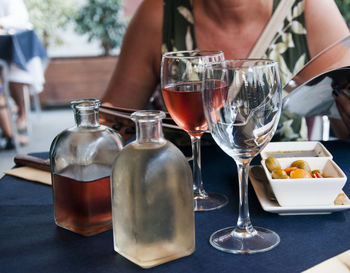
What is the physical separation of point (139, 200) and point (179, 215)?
51mm

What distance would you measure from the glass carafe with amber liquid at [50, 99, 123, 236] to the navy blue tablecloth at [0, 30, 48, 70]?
349cm

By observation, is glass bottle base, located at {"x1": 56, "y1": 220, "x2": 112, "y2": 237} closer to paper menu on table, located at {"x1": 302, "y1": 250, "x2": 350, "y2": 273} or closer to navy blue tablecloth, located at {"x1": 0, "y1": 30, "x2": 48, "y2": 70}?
paper menu on table, located at {"x1": 302, "y1": 250, "x2": 350, "y2": 273}

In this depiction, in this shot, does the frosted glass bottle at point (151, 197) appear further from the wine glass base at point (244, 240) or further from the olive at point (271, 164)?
the olive at point (271, 164)

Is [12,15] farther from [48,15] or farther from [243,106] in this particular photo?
[243,106]

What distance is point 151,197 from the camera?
55 cm

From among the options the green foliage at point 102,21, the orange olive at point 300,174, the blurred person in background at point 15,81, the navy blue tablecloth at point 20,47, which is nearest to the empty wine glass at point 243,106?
the orange olive at point 300,174

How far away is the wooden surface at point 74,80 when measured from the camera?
5711 mm

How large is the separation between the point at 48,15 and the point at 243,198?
19.1 ft

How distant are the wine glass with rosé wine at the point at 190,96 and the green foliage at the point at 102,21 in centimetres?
523

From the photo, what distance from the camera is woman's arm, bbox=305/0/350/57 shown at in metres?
1.46

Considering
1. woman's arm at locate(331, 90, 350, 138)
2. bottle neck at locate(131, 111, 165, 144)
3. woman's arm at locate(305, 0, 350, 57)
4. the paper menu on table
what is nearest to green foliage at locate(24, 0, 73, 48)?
woman's arm at locate(305, 0, 350, 57)

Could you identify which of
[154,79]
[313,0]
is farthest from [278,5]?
[154,79]

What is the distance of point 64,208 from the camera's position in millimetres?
666

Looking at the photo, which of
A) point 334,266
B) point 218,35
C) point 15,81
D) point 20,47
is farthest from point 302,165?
point 15,81
